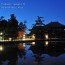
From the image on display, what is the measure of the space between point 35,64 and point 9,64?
59.0 inches

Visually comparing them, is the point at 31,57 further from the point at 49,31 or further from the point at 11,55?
the point at 49,31

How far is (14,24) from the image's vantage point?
62656 mm

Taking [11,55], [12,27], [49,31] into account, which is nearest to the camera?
[11,55]

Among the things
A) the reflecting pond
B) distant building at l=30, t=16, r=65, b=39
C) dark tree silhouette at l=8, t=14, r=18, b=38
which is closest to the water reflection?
the reflecting pond

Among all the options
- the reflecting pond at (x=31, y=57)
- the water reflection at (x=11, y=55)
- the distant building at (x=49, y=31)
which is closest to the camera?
the reflecting pond at (x=31, y=57)

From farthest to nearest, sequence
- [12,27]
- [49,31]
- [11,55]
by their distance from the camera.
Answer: [49,31], [12,27], [11,55]

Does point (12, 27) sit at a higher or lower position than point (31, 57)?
higher

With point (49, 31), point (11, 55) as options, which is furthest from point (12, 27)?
point (11, 55)

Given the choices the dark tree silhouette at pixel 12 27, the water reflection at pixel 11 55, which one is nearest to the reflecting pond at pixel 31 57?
the water reflection at pixel 11 55

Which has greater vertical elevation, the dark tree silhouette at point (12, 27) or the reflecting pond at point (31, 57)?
the dark tree silhouette at point (12, 27)

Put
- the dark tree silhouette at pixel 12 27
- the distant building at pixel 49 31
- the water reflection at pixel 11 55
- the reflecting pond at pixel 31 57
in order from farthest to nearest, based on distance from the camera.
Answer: the distant building at pixel 49 31 < the dark tree silhouette at pixel 12 27 < the water reflection at pixel 11 55 < the reflecting pond at pixel 31 57

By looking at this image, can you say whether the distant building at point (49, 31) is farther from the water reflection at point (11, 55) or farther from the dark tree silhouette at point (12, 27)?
the water reflection at point (11, 55)

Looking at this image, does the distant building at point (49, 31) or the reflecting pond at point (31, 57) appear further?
the distant building at point (49, 31)

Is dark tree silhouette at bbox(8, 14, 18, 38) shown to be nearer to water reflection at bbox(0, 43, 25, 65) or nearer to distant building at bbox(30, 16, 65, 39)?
distant building at bbox(30, 16, 65, 39)
